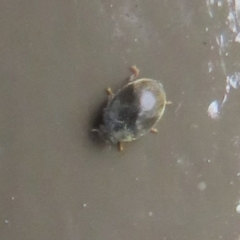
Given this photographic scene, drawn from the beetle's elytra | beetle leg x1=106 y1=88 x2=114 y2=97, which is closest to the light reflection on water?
the beetle's elytra

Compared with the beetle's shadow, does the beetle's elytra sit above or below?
below

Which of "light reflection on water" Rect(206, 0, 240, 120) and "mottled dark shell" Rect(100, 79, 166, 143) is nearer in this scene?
"mottled dark shell" Rect(100, 79, 166, 143)

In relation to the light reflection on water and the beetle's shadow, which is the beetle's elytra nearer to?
the beetle's shadow

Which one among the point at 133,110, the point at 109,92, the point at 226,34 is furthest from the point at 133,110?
the point at 226,34

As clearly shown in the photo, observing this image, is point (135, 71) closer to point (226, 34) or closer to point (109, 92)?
point (109, 92)

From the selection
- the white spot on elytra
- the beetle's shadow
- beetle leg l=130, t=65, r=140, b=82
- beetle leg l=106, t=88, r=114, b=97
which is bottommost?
the white spot on elytra
